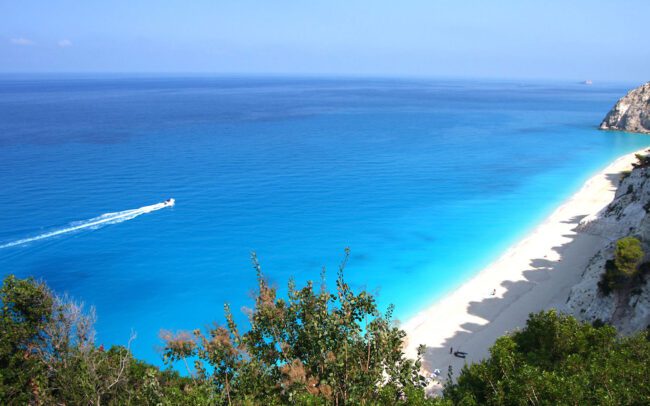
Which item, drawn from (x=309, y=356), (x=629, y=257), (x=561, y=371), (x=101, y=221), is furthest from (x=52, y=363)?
(x=101, y=221)

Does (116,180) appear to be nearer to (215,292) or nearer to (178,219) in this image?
(178,219)

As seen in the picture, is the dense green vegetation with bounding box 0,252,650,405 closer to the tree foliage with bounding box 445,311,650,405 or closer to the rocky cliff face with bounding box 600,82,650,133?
the tree foliage with bounding box 445,311,650,405

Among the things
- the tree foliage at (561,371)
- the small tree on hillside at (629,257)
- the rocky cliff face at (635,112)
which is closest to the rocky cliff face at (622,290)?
the small tree on hillside at (629,257)

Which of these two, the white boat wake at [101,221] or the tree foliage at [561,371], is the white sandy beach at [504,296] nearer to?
the tree foliage at [561,371]

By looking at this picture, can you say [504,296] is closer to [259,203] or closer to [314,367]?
[314,367]

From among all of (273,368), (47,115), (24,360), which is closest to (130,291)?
(24,360)

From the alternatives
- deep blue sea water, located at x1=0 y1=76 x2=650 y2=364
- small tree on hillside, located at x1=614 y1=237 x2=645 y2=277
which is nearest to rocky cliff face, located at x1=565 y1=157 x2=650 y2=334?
small tree on hillside, located at x1=614 y1=237 x2=645 y2=277
